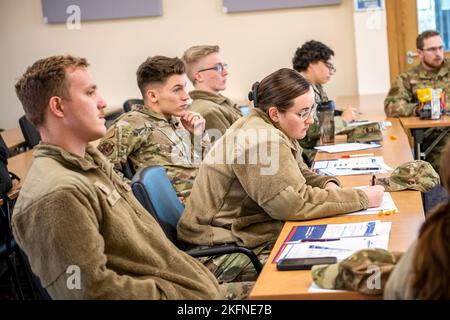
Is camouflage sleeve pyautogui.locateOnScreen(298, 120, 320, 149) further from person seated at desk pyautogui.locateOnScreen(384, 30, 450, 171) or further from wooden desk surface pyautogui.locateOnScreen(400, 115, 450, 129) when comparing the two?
person seated at desk pyautogui.locateOnScreen(384, 30, 450, 171)

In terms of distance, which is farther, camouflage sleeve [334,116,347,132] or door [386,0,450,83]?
door [386,0,450,83]

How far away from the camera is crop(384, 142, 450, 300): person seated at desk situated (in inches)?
51.4

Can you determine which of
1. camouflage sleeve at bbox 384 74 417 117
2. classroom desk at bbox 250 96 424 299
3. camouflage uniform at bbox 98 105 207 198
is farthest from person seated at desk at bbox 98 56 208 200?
camouflage sleeve at bbox 384 74 417 117

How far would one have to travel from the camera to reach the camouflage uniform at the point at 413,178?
2887mm

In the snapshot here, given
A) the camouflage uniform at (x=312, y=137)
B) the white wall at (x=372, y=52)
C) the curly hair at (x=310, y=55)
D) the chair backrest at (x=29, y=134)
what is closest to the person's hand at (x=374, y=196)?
the camouflage uniform at (x=312, y=137)

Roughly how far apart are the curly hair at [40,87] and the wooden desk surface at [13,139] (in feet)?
12.7

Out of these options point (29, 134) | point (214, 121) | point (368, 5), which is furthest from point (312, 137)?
point (368, 5)

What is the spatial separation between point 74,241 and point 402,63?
5.72m

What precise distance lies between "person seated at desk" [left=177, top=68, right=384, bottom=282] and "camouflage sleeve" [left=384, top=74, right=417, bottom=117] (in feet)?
8.71

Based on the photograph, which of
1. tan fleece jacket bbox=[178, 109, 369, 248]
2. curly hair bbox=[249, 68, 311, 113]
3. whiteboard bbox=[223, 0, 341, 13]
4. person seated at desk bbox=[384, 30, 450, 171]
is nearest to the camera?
tan fleece jacket bbox=[178, 109, 369, 248]

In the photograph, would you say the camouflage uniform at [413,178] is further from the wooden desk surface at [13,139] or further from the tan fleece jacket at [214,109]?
the wooden desk surface at [13,139]

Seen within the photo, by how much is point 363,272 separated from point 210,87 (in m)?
3.25
